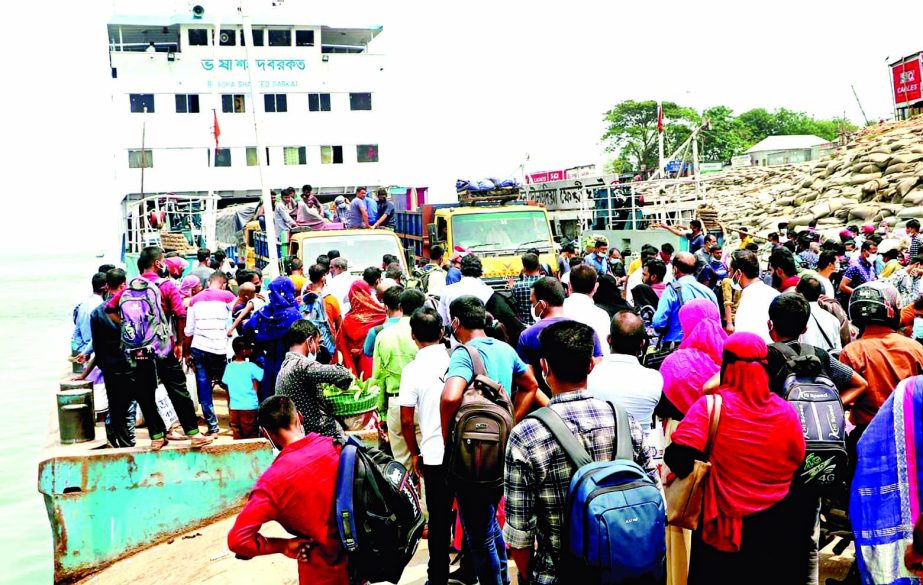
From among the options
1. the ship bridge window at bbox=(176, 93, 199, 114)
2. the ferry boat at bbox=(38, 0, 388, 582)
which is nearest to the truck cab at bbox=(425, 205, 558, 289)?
the ferry boat at bbox=(38, 0, 388, 582)

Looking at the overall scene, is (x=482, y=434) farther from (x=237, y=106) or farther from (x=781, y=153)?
(x=781, y=153)

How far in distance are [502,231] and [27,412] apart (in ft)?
Result: 40.3

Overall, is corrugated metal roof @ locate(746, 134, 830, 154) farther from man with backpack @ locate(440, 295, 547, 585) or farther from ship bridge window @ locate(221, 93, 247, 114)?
man with backpack @ locate(440, 295, 547, 585)

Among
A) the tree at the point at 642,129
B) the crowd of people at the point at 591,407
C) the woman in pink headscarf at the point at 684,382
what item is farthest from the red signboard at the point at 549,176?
the tree at the point at 642,129

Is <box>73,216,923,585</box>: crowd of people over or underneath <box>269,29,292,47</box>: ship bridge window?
underneath

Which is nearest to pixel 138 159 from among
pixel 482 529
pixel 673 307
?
pixel 673 307

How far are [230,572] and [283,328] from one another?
7.63 feet

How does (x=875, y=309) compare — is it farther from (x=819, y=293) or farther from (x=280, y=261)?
(x=280, y=261)

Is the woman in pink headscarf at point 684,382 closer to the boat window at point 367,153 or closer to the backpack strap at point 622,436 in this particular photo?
the backpack strap at point 622,436

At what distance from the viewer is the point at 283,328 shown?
28.2 ft

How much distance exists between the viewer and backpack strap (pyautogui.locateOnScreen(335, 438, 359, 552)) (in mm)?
3803

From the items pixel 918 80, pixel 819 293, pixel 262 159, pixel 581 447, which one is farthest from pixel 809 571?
pixel 918 80

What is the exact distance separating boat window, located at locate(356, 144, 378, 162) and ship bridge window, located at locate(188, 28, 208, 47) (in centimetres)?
743

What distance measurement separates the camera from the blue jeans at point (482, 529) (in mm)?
4695
